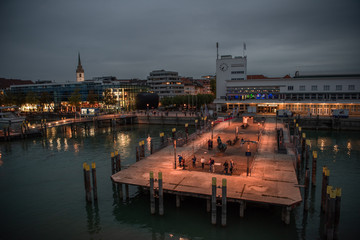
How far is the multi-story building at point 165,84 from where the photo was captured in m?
154

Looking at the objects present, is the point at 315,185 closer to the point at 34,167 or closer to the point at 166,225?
the point at 166,225

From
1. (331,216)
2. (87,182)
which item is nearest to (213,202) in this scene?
(331,216)

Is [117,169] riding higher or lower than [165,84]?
lower

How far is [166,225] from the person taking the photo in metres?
21.5

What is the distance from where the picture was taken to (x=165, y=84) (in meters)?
154

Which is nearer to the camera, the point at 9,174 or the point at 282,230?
the point at 282,230

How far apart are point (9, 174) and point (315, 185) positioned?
39.9m

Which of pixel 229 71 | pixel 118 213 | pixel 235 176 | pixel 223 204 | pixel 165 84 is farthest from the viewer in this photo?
pixel 165 84

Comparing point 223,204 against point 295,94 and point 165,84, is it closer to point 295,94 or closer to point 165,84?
point 295,94

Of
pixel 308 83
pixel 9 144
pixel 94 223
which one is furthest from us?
pixel 308 83

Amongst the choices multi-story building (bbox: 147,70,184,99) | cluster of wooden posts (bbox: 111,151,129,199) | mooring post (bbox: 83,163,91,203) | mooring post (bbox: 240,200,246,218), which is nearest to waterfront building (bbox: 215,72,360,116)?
multi-story building (bbox: 147,70,184,99)

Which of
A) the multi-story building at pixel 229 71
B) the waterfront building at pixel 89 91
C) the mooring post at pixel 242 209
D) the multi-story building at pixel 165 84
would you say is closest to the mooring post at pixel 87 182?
the mooring post at pixel 242 209

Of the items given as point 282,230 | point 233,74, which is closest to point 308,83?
point 233,74

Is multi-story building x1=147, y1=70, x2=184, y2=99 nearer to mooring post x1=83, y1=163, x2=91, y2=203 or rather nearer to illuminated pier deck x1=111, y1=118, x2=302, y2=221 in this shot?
illuminated pier deck x1=111, y1=118, x2=302, y2=221
